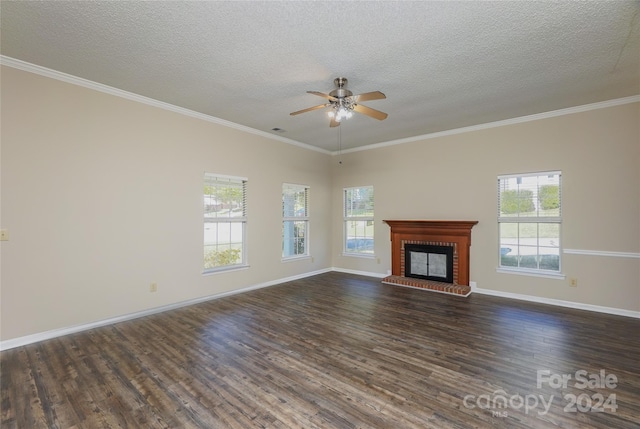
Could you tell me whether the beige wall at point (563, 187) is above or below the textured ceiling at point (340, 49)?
below

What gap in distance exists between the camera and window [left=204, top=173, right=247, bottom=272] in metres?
4.63

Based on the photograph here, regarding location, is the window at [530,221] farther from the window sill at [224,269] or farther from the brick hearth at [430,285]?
the window sill at [224,269]

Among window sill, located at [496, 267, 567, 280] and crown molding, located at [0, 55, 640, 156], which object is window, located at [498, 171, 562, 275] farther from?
crown molding, located at [0, 55, 640, 156]

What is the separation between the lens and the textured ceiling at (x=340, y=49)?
7.21ft

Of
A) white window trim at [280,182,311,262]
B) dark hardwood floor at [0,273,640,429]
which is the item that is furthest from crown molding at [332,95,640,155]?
dark hardwood floor at [0,273,640,429]

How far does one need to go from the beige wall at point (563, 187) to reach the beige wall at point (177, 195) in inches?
0.7

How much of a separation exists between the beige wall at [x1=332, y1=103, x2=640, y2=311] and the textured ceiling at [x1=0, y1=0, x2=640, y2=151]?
54cm

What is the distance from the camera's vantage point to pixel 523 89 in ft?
11.5

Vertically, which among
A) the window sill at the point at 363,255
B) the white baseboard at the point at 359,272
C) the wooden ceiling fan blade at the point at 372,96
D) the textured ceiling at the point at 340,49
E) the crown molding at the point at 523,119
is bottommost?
the white baseboard at the point at 359,272

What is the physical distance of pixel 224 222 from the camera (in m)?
4.84

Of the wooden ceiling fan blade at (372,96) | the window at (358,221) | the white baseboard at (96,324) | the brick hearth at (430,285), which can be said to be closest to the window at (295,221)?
the window at (358,221)

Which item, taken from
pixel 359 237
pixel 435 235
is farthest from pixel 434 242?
pixel 359 237

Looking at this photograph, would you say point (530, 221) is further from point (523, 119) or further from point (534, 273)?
point (523, 119)

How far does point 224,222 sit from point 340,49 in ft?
10.7
